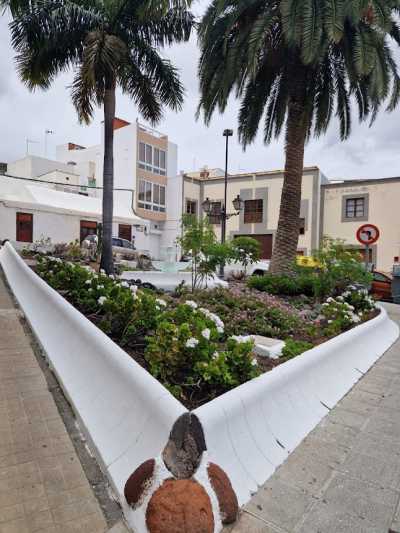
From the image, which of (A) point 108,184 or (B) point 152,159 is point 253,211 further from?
(A) point 108,184

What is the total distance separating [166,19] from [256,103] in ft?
13.4

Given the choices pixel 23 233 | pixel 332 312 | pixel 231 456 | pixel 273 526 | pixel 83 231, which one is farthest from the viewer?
pixel 83 231

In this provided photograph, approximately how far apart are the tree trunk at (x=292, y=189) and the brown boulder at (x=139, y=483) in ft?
32.0

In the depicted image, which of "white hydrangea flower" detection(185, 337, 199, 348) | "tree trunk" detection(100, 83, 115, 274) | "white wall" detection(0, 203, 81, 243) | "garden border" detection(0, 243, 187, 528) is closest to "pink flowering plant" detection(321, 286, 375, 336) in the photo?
"white hydrangea flower" detection(185, 337, 199, 348)

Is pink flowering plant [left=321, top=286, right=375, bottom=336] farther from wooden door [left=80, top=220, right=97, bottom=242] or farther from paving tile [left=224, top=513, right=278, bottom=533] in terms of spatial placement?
wooden door [left=80, top=220, right=97, bottom=242]

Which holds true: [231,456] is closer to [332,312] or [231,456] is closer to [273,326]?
[273,326]

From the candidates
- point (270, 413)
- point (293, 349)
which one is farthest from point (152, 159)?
point (270, 413)

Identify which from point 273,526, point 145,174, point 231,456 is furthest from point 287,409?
point 145,174

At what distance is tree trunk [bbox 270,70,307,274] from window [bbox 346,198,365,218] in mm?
18957

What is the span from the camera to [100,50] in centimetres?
958

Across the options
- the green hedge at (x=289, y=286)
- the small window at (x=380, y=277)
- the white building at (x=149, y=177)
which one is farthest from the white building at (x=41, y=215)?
the small window at (x=380, y=277)

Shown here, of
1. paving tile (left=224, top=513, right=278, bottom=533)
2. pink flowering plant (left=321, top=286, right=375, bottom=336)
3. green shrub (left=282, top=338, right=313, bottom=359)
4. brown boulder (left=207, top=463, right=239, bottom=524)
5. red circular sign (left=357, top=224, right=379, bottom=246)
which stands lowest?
paving tile (left=224, top=513, right=278, bottom=533)

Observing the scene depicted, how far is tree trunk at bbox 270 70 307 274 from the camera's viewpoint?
37.9 ft

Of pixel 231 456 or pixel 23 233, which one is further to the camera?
pixel 23 233
